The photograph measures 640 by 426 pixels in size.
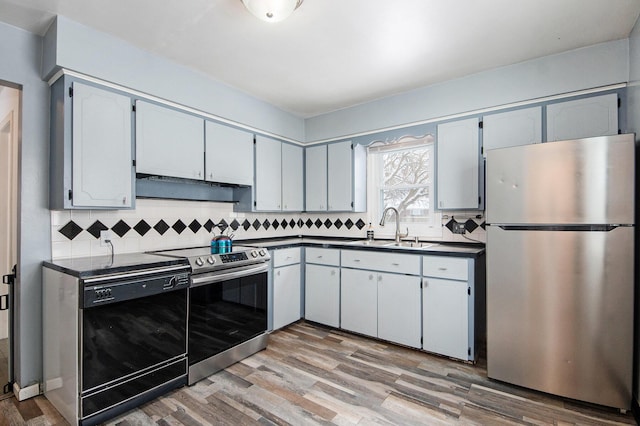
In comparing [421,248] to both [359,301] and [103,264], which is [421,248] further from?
[103,264]

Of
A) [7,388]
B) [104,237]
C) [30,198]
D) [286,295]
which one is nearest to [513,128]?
[286,295]

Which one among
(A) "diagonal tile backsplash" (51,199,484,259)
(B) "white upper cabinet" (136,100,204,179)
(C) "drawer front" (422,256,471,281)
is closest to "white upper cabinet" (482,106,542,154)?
(A) "diagonal tile backsplash" (51,199,484,259)

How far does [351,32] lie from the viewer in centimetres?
230

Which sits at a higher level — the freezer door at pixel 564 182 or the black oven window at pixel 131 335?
the freezer door at pixel 564 182

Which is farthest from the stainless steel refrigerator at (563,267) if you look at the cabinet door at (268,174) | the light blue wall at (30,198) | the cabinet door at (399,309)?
the light blue wall at (30,198)

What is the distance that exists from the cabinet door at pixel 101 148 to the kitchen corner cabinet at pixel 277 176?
1.35 metres

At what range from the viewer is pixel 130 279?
6.56 feet

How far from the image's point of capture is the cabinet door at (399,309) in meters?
2.91

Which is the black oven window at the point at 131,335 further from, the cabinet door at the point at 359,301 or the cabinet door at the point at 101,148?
the cabinet door at the point at 359,301

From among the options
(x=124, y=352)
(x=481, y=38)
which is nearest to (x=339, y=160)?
(x=481, y=38)

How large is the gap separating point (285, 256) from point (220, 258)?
3.31ft

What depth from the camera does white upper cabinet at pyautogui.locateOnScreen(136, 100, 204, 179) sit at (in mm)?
2545

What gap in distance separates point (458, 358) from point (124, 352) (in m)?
2.53

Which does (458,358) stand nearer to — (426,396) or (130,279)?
(426,396)
